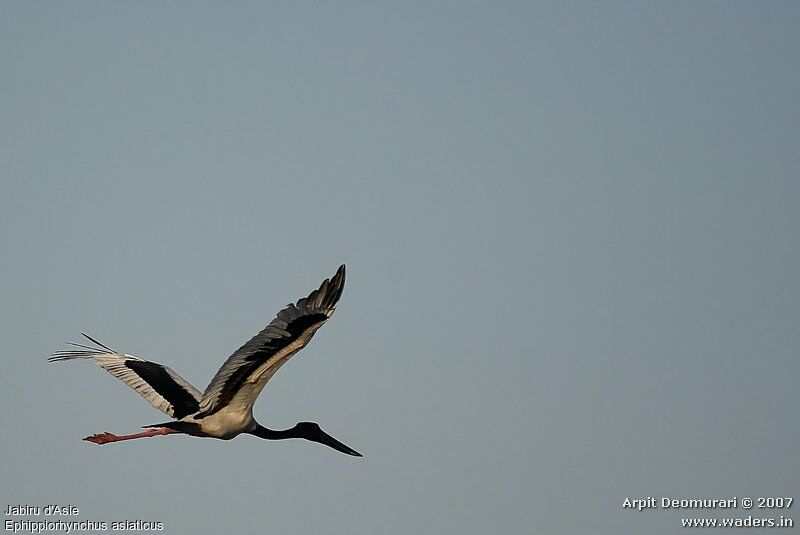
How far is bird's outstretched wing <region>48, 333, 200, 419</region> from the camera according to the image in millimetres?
25047

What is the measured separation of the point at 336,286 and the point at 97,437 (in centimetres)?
682

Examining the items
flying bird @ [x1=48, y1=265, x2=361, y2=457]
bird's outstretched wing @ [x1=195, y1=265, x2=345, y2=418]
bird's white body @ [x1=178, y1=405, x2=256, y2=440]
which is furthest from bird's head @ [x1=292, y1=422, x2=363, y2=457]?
bird's outstretched wing @ [x1=195, y1=265, x2=345, y2=418]

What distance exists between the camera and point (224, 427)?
2345cm

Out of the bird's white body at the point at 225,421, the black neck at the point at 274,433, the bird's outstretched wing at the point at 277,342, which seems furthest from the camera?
the black neck at the point at 274,433

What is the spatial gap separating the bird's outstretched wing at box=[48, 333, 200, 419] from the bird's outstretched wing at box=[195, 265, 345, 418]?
3.14 meters

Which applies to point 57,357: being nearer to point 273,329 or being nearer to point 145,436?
point 145,436

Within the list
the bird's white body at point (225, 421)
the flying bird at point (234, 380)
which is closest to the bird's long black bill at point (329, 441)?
the flying bird at point (234, 380)

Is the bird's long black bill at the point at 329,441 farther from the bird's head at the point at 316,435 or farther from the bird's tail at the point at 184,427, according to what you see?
the bird's tail at the point at 184,427

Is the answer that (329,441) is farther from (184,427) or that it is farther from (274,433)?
(184,427)

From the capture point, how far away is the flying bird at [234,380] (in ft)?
64.3

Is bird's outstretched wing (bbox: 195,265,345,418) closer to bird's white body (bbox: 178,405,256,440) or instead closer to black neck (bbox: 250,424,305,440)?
bird's white body (bbox: 178,405,256,440)

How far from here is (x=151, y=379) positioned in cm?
2609

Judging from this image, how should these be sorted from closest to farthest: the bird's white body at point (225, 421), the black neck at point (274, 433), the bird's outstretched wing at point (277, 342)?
1. the bird's outstretched wing at point (277, 342)
2. the bird's white body at point (225, 421)
3. the black neck at point (274, 433)

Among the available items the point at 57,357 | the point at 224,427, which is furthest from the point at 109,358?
the point at 224,427
